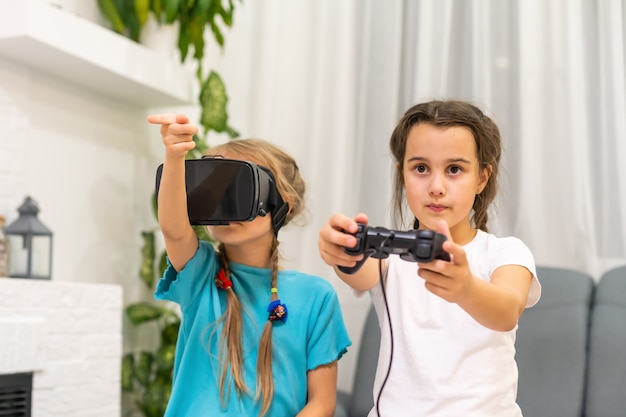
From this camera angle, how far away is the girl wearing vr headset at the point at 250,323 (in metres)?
1.39

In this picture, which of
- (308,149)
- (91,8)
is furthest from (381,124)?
(91,8)

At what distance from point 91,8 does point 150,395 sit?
4.78ft

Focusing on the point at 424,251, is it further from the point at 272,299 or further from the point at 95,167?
the point at 95,167

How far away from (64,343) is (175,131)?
1.43 meters

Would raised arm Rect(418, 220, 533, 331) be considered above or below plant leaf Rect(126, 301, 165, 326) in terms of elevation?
above

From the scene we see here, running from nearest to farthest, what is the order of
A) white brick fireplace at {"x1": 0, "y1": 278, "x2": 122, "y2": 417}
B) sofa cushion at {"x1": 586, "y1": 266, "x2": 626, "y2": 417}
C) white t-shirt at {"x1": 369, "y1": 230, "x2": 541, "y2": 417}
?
white t-shirt at {"x1": 369, "y1": 230, "x2": 541, "y2": 417} < sofa cushion at {"x1": 586, "y1": 266, "x2": 626, "y2": 417} < white brick fireplace at {"x1": 0, "y1": 278, "x2": 122, "y2": 417}

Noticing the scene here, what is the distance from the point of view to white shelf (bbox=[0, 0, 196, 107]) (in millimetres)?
2346

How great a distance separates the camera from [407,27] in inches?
108

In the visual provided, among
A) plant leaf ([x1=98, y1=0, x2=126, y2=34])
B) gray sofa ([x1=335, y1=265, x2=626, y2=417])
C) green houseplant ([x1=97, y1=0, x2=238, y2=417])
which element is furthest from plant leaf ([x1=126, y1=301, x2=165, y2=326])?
plant leaf ([x1=98, y1=0, x2=126, y2=34])

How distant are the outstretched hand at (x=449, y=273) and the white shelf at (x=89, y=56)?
180cm

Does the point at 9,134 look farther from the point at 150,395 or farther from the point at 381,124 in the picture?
the point at 381,124

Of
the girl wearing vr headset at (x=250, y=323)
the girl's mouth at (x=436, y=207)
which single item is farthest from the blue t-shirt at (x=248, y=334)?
the girl's mouth at (x=436, y=207)

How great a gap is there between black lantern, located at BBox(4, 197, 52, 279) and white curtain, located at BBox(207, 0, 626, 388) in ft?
2.92

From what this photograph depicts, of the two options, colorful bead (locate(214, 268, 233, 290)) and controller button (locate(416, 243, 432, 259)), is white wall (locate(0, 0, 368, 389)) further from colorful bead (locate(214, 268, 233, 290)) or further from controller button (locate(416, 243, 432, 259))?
controller button (locate(416, 243, 432, 259))
